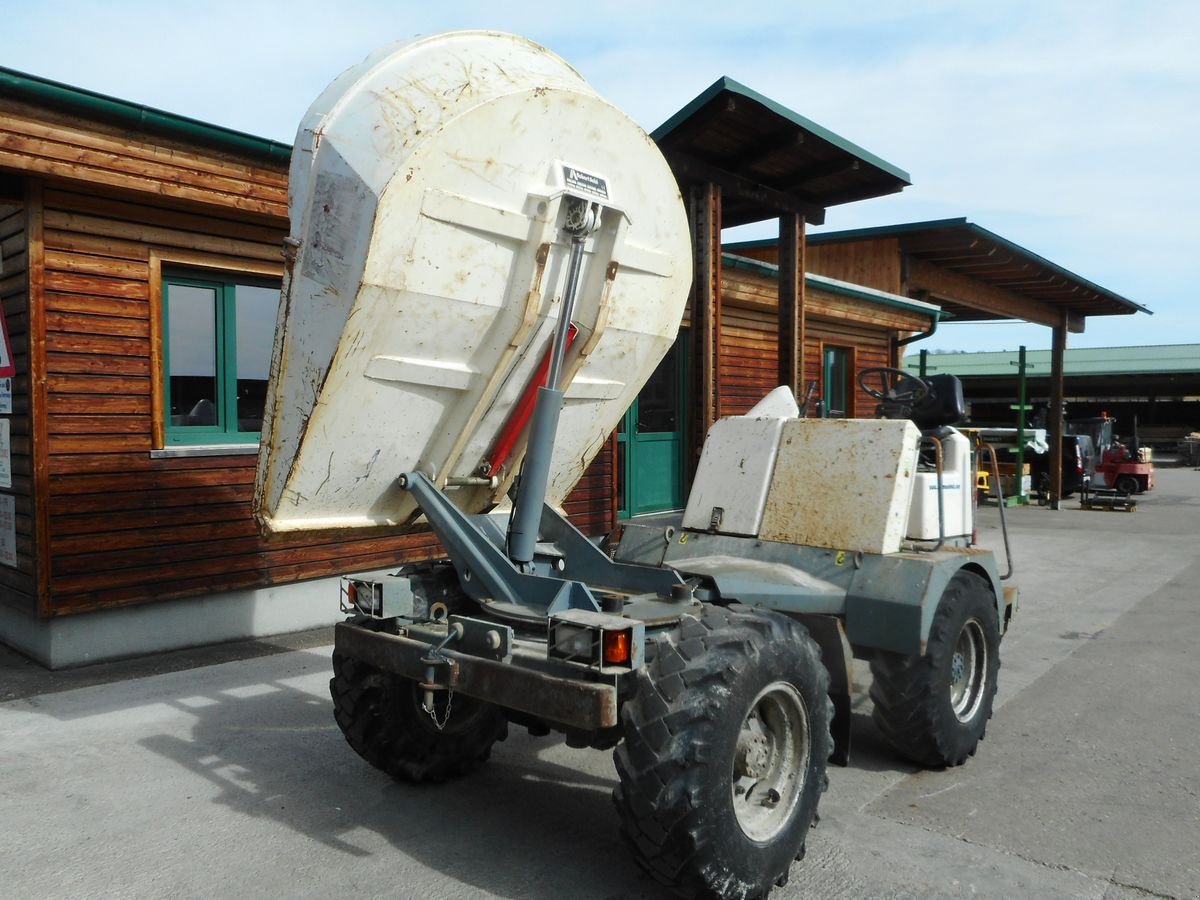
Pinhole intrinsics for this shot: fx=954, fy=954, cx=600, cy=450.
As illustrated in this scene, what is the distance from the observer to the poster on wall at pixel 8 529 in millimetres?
6293

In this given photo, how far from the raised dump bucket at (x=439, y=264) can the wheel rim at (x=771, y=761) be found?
158 cm

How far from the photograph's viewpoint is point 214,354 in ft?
22.5

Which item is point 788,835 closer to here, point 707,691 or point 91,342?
point 707,691

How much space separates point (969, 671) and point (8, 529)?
604cm

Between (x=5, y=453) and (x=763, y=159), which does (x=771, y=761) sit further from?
(x=763, y=159)

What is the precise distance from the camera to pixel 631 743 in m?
3.01

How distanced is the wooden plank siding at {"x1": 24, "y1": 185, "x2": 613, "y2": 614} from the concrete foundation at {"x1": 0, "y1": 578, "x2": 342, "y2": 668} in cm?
13

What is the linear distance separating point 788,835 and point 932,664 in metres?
1.31

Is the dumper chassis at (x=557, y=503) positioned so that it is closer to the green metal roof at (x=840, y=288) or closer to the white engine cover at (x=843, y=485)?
the white engine cover at (x=843, y=485)

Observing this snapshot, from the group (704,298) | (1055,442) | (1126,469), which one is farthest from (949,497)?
(1126,469)

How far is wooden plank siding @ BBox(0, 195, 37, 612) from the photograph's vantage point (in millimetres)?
Result: 5930

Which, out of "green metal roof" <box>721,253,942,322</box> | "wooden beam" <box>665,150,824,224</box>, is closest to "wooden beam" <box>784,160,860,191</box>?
"wooden beam" <box>665,150,824,224</box>

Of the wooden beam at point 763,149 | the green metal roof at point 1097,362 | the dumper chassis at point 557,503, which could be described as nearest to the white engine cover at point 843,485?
the dumper chassis at point 557,503

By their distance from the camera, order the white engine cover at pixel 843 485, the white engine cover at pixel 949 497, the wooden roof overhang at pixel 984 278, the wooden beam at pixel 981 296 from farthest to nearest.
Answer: the wooden beam at pixel 981 296
the wooden roof overhang at pixel 984 278
the white engine cover at pixel 949 497
the white engine cover at pixel 843 485
